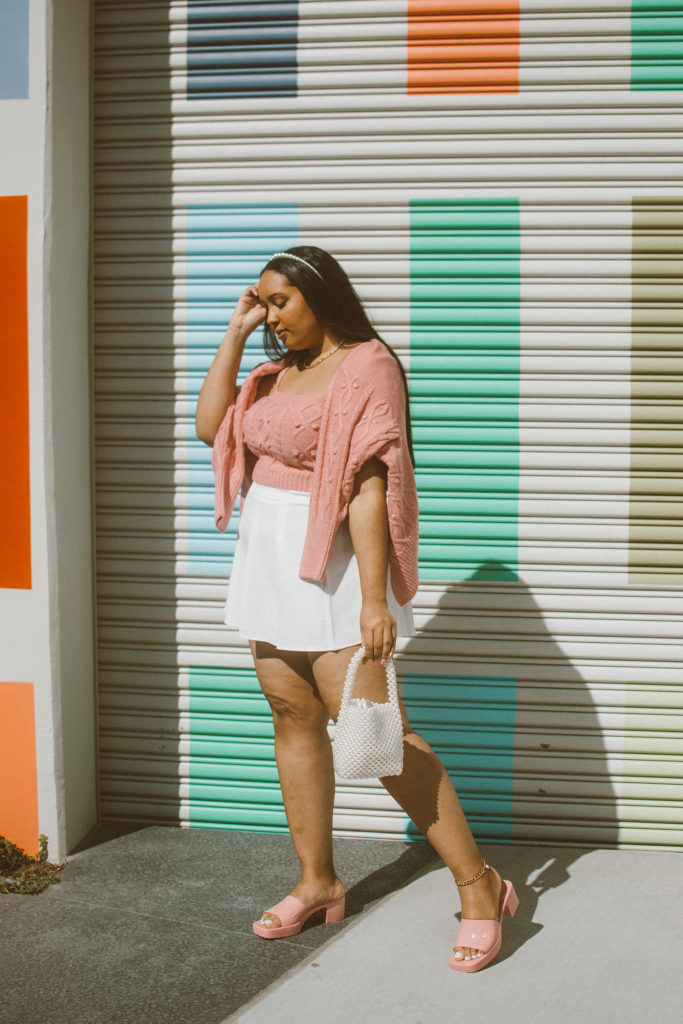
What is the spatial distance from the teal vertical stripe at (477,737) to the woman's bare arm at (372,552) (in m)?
1.24

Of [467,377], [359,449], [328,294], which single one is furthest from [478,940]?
[467,377]

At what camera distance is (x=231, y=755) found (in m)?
4.11

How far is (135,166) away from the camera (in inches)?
160

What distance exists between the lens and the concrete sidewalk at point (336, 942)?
2.69m

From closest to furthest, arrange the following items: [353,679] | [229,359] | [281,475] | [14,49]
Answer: [353,679] → [281,475] → [229,359] → [14,49]

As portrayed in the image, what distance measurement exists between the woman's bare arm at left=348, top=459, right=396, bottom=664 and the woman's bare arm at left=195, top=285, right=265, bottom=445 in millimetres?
582

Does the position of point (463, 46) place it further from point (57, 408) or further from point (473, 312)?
point (57, 408)

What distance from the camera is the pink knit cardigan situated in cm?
278

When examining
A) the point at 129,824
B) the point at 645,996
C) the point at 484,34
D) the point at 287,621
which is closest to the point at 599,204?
the point at 484,34

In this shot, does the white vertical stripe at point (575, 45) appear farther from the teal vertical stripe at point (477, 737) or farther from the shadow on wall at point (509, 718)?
the teal vertical stripe at point (477, 737)

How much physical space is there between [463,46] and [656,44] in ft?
2.45

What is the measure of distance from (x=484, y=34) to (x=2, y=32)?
1.85 m

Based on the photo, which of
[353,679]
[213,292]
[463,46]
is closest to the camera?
[353,679]

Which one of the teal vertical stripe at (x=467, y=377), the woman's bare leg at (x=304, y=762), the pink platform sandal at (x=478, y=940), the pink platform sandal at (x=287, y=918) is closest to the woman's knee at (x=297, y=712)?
the woman's bare leg at (x=304, y=762)
